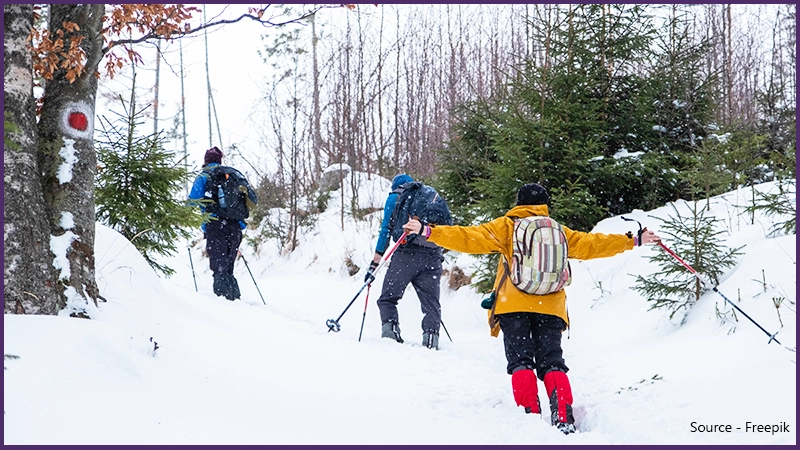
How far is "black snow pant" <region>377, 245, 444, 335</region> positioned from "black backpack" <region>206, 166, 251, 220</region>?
2.48 metres

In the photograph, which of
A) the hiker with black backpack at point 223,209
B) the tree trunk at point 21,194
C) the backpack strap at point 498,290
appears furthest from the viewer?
the hiker with black backpack at point 223,209

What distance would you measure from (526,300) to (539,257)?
12.4 inches

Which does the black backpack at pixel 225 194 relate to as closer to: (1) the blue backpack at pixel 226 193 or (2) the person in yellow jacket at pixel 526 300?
(1) the blue backpack at pixel 226 193

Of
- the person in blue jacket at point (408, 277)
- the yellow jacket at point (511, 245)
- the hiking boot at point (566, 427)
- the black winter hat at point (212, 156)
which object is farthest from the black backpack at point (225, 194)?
the hiking boot at point (566, 427)

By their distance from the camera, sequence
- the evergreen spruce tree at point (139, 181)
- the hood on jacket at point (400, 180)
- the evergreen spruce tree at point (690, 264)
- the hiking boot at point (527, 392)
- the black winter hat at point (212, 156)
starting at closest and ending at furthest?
the hiking boot at point (527, 392) < the evergreen spruce tree at point (690, 264) < the evergreen spruce tree at point (139, 181) < the hood on jacket at point (400, 180) < the black winter hat at point (212, 156)

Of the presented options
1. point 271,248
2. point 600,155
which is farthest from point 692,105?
point 271,248

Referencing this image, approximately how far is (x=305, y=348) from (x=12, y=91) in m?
3.10

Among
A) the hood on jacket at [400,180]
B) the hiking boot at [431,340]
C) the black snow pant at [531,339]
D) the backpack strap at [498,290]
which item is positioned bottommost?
the hiking boot at [431,340]

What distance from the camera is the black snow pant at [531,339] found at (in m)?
3.93

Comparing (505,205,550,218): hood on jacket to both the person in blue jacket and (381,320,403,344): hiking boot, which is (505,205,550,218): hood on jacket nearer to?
the person in blue jacket

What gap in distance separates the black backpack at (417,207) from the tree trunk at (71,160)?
3063 millimetres

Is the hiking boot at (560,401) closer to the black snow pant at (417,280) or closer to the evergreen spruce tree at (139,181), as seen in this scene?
the black snow pant at (417,280)

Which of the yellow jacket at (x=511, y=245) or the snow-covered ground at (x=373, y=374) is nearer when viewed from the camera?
the snow-covered ground at (x=373, y=374)

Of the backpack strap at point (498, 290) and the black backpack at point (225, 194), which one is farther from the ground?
the black backpack at point (225, 194)
